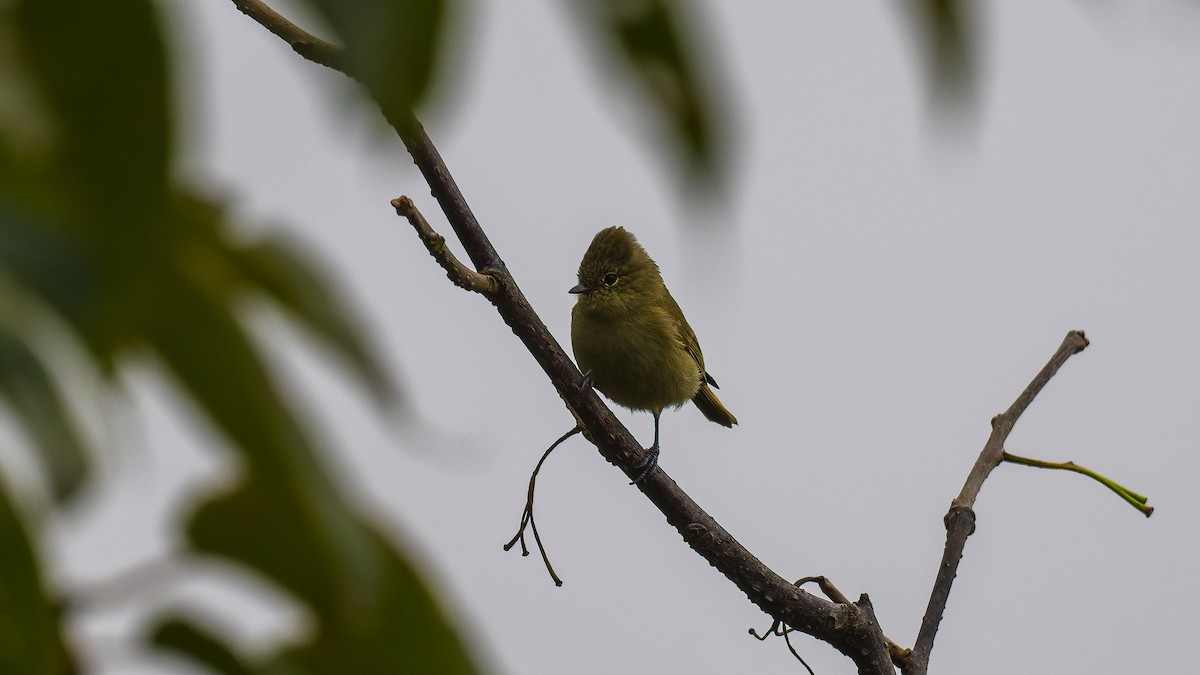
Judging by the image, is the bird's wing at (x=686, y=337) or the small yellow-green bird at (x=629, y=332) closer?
the small yellow-green bird at (x=629, y=332)

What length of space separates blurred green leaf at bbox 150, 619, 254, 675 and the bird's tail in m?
6.06

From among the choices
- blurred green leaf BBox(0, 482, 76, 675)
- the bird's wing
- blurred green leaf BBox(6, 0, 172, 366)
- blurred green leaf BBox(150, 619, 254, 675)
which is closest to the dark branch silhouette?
blurred green leaf BBox(150, 619, 254, 675)

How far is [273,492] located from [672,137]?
0.84ft

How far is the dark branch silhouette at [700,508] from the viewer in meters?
2.69

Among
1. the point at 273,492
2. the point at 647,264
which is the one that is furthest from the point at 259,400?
the point at 647,264

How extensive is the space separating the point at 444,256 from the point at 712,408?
443 centimetres

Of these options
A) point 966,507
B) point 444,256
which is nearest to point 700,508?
point 966,507

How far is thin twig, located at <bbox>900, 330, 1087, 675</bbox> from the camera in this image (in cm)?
313

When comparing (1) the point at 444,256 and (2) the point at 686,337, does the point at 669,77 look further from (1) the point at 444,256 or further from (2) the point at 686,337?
(2) the point at 686,337

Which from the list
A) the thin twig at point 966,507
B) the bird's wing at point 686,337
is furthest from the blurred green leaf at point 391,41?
the bird's wing at point 686,337

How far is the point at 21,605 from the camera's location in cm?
54

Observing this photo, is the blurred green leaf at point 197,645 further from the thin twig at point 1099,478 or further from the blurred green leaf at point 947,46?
the thin twig at point 1099,478

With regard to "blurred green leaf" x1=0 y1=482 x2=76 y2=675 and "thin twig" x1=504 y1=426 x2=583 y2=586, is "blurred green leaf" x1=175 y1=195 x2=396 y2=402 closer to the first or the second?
"blurred green leaf" x1=0 y1=482 x2=76 y2=675

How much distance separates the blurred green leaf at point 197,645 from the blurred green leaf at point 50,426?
26 cm
